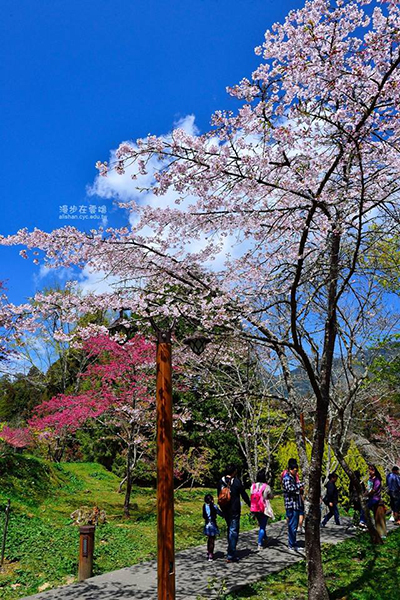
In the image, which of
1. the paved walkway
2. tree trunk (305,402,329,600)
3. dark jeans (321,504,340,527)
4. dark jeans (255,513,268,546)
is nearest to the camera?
tree trunk (305,402,329,600)

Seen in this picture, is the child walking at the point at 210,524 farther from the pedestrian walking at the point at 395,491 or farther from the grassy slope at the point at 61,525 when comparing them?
the pedestrian walking at the point at 395,491

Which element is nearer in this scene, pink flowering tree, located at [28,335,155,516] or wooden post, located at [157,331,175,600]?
wooden post, located at [157,331,175,600]

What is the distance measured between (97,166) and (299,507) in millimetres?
7002

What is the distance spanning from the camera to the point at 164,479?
16.0ft

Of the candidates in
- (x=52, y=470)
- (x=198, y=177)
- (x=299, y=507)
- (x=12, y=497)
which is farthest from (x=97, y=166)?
(x=52, y=470)

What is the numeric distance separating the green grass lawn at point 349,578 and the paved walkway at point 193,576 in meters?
0.32

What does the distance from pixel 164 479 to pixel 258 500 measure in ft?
14.1

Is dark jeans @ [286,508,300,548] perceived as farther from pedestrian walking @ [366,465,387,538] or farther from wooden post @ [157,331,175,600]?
wooden post @ [157,331,175,600]

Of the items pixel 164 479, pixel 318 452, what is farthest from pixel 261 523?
pixel 164 479

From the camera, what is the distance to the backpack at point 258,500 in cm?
841

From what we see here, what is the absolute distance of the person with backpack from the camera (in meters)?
8.41

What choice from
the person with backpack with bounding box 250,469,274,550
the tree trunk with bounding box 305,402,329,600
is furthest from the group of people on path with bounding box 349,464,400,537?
the tree trunk with bounding box 305,402,329,600

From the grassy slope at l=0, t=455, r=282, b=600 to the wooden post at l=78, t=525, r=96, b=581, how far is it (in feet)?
0.95

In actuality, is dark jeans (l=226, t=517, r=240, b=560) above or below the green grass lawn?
above
